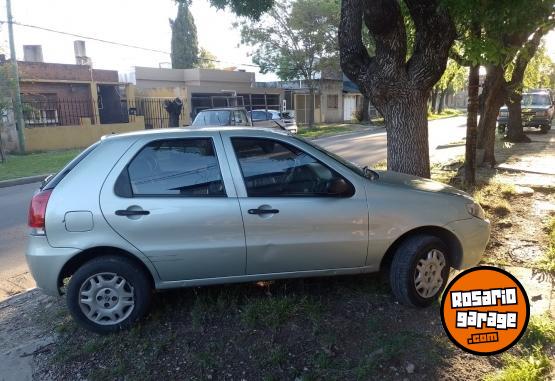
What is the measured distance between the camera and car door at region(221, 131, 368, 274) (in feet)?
11.8

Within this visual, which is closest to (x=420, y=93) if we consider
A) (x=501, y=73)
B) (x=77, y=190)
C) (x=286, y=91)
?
(x=77, y=190)

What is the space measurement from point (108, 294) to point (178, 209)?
87 cm

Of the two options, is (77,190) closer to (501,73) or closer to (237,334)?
(237,334)

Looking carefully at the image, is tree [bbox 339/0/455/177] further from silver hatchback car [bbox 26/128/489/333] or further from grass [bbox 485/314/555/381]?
grass [bbox 485/314/555/381]

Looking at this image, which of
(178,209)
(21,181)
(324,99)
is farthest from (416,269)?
(324,99)

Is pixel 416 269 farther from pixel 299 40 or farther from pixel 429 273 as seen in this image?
pixel 299 40

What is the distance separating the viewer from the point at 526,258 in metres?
5.02

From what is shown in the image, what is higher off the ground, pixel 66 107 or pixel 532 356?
pixel 66 107

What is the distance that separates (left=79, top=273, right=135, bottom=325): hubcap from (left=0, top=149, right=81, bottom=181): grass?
33.8ft

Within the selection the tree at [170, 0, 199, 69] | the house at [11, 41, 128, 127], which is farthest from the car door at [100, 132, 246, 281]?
the tree at [170, 0, 199, 69]

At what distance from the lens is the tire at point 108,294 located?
347 cm

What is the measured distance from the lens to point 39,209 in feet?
11.3

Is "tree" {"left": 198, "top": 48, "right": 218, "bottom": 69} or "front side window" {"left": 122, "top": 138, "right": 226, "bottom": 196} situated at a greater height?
"tree" {"left": 198, "top": 48, "right": 218, "bottom": 69}

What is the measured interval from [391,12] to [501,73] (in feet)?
17.4
